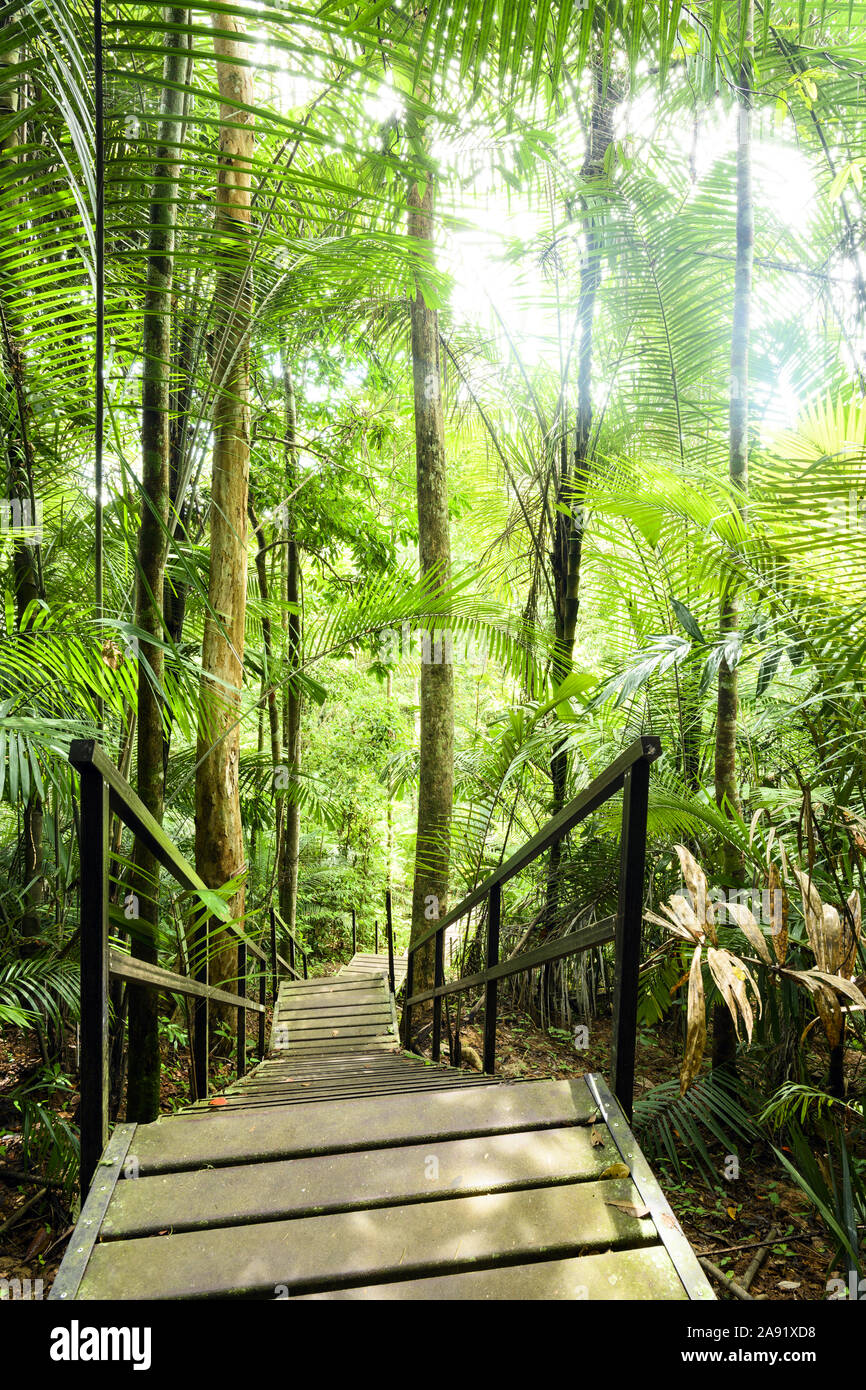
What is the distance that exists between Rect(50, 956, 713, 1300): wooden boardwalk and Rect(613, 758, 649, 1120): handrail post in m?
0.17

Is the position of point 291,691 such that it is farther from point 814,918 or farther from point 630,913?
point 814,918

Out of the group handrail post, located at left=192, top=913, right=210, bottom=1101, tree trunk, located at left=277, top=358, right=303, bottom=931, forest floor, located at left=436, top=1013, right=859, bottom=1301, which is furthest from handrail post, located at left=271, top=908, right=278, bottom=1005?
forest floor, located at left=436, top=1013, right=859, bottom=1301

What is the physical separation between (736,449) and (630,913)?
6.94 feet

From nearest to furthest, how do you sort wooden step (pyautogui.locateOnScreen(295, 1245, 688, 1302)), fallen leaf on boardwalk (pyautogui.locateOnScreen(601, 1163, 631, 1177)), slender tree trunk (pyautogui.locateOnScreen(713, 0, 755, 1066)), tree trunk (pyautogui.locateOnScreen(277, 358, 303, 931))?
wooden step (pyautogui.locateOnScreen(295, 1245, 688, 1302)) → fallen leaf on boardwalk (pyautogui.locateOnScreen(601, 1163, 631, 1177)) → slender tree trunk (pyautogui.locateOnScreen(713, 0, 755, 1066)) → tree trunk (pyautogui.locateOnScreen(277, 358, 303, 931))

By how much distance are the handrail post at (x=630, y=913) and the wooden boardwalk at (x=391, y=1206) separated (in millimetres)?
168

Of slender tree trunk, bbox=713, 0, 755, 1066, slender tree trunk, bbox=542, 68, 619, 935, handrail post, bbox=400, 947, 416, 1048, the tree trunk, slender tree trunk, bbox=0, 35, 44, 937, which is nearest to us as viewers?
slender tree trunk, bbox=0, 35, 44, 937

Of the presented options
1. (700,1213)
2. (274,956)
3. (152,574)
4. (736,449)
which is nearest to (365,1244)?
(152,574)

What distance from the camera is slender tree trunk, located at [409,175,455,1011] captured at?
4742mm

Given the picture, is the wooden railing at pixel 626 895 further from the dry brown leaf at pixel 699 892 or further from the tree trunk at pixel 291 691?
the tree trunk at pixel 291 691

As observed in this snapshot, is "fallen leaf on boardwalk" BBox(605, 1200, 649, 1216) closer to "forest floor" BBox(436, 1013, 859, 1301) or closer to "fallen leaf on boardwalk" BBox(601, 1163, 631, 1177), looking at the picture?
"fallen leaf on boardwalk" BBox(601, 1163, 631, 1177)

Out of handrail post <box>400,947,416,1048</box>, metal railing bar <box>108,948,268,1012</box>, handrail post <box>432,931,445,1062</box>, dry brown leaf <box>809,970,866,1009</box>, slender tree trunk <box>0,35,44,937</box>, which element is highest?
slender tree trunk <box>0,35,44,937</box>
